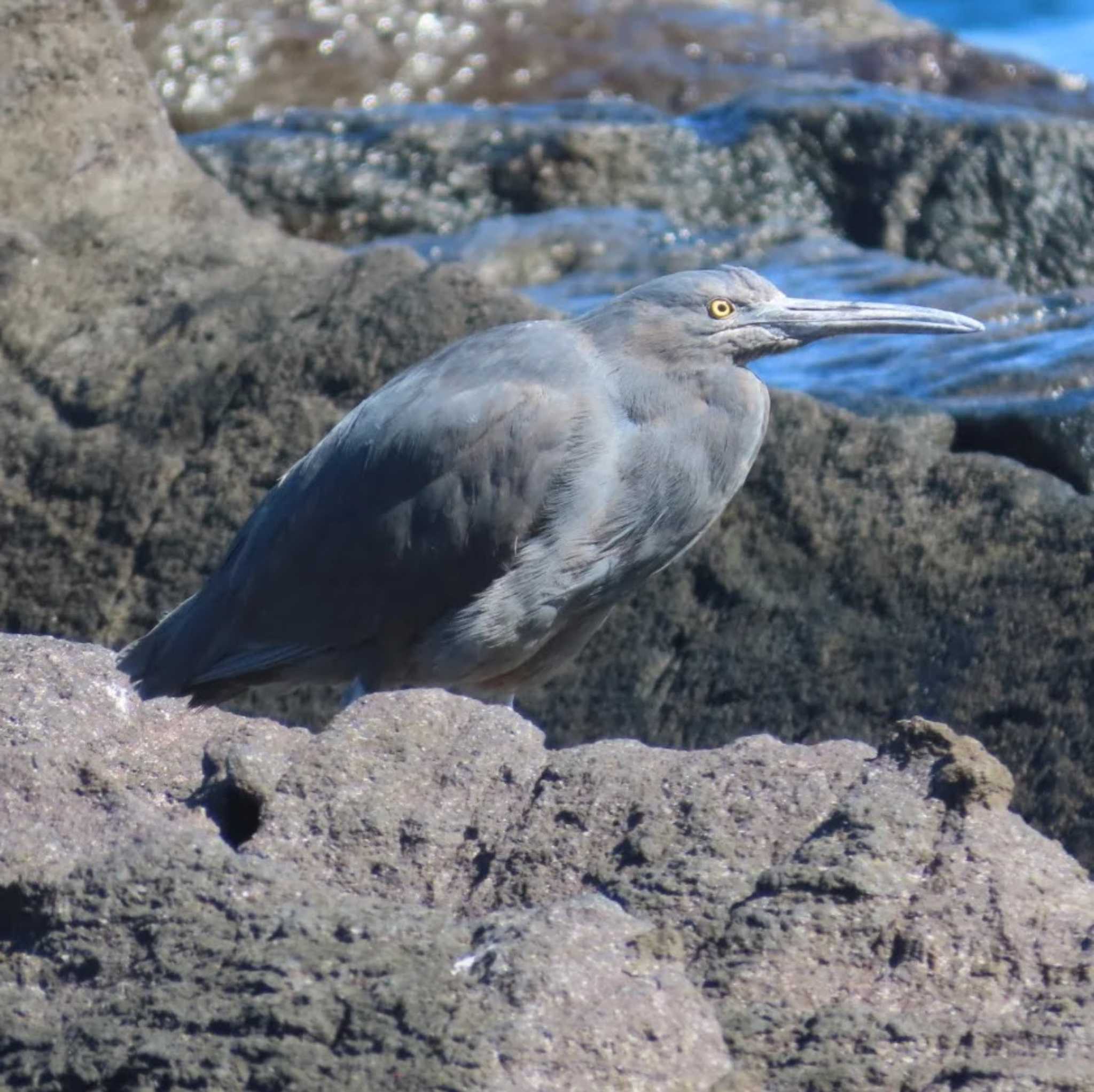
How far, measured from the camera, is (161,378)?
19.8ft

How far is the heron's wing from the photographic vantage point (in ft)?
15.8

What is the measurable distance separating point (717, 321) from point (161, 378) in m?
1.90

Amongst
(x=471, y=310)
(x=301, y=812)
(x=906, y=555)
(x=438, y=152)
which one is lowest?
(x=438, y=152)

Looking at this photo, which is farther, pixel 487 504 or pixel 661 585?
pixel 661 585

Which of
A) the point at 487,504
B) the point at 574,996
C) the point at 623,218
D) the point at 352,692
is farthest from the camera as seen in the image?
the point at 623,218

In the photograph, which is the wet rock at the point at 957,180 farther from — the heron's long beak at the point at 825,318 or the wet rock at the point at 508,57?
the heron's long beak at the point at 825,318

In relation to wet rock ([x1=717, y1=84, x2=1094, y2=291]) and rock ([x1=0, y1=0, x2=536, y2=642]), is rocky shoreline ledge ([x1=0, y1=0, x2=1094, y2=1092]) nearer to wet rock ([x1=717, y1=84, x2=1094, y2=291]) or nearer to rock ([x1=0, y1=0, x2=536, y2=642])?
rock ([x1=0, y1=0, x2=536, y2=642])

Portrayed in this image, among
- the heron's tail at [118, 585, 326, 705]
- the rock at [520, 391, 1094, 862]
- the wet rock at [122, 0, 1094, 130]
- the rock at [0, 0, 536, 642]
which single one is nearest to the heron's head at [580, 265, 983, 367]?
the rock at [520, 391, 1094, 862]

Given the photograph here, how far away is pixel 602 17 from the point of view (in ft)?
49.3

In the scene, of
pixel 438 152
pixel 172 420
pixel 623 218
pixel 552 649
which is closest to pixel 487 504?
pixel 552 649

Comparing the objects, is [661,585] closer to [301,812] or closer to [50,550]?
[50,550]

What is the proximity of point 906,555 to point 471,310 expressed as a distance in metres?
1.53

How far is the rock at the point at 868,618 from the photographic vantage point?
196 inches

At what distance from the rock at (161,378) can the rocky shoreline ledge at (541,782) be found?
0.04 feet
